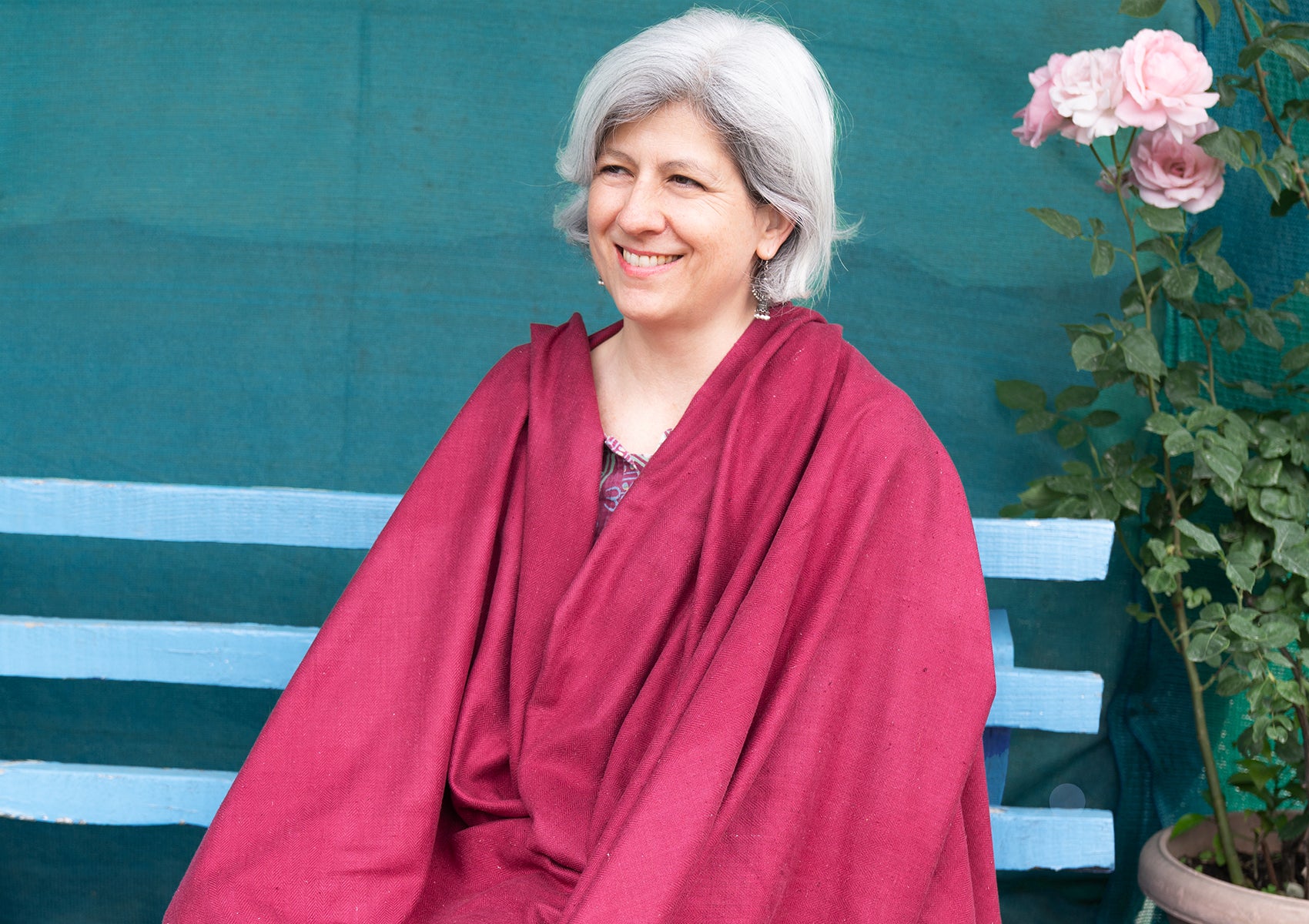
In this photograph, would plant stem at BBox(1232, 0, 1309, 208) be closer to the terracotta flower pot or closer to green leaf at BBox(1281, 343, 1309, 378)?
green leaf at BBox(1281, 343, 1309, 378)

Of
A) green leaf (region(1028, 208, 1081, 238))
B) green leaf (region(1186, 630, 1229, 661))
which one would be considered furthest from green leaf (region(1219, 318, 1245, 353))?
green leaf (region(1186, 630, 1229, 661))

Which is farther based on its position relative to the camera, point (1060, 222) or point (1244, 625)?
point (1060, 222)

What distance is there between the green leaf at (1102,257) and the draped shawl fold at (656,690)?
2.29 ft

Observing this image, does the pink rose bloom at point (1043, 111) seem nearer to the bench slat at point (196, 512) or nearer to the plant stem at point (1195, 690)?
the plant stem at point (1195, 690)

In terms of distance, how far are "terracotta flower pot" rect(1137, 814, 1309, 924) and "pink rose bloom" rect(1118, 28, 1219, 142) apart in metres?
1.35

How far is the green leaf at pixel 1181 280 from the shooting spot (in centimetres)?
235

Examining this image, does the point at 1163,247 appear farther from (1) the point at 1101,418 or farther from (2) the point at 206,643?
(2) the point at 206,643

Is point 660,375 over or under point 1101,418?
over

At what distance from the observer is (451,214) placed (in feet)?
9.34

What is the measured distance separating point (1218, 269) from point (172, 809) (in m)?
2.20

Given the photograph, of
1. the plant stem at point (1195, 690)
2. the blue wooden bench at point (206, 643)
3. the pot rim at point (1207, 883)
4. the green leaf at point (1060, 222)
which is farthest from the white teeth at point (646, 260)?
the pot rim at point (1207, 883)

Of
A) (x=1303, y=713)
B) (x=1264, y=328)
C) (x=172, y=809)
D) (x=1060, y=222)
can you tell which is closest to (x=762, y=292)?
(x=1060, y=222)

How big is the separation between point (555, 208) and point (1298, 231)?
1.61 metres

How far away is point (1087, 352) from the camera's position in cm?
235
